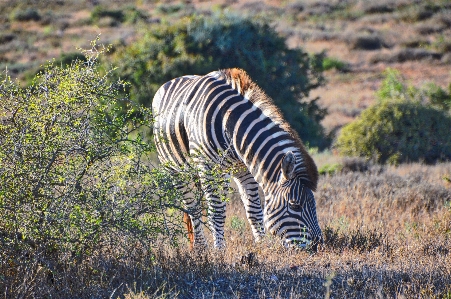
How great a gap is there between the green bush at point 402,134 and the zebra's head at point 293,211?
277 inches

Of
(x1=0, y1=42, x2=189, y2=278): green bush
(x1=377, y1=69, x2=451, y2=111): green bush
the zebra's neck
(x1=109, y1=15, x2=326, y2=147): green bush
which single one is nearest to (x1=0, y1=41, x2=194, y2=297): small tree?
(x1=0, y1=42, x2=189, y2=278): green bush

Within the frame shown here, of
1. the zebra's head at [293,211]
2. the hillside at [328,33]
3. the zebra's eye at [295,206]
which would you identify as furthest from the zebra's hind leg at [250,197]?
the hillside at [328,33]

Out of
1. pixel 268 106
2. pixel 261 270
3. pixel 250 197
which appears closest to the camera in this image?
pixel 261 270

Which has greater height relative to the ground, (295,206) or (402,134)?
(295,206)

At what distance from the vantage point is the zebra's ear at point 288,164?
6.45 metres

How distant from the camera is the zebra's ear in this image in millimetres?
6445

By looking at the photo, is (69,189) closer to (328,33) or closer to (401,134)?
(401,134)

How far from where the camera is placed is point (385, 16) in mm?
43281

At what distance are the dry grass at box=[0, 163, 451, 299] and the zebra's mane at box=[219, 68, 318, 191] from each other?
0.79 metres

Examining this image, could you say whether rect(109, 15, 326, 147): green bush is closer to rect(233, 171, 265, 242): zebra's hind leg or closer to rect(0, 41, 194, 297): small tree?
rect(233, 171, 265, 242): zebra's hind leg

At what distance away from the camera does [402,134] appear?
1330 centimetres

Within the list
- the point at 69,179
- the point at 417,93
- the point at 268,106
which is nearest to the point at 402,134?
the point at 417,93

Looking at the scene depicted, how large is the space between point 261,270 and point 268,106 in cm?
217

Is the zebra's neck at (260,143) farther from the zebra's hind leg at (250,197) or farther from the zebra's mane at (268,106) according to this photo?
the zebra's hind leg at (250,197)
